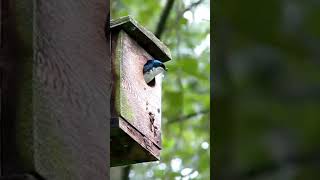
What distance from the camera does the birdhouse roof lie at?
6.30ft

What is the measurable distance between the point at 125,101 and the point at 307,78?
1166 millimetres

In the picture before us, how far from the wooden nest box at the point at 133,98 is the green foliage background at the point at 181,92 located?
129cm

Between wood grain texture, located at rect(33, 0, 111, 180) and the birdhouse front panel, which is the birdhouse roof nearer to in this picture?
the birdhouse front panel

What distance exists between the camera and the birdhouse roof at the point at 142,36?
1921 mm

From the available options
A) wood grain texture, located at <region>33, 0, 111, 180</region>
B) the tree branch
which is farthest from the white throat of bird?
the tree branch

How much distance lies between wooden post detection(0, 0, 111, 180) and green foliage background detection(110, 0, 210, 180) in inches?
77.6

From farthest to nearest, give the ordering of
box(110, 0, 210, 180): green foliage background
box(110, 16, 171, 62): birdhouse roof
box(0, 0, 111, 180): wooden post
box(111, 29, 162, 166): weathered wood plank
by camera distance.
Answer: box(110, 0, 210, 180): green foliage background < box(110, 16, 171, 62): birdhouse roof < box(111, 29, 162, 166): weathered wood plank < box(0, 0, 111, 180): wooden post

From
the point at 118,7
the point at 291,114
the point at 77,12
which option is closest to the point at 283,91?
the point at 291,114

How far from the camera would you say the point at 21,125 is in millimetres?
1197

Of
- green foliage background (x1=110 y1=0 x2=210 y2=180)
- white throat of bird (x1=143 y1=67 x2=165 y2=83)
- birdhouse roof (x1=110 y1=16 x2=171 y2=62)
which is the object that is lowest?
white throat of bird (x1=143 y1=67 x2=165 y2=83)

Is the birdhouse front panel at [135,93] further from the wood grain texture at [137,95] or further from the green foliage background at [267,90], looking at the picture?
the green foliage background at [267,90]

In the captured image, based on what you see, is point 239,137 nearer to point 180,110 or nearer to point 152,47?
point 152,47

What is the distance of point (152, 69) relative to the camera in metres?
2.08

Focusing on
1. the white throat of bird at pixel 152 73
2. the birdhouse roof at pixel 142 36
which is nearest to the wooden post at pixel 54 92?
the birdhouse roof at pixel 142 36
